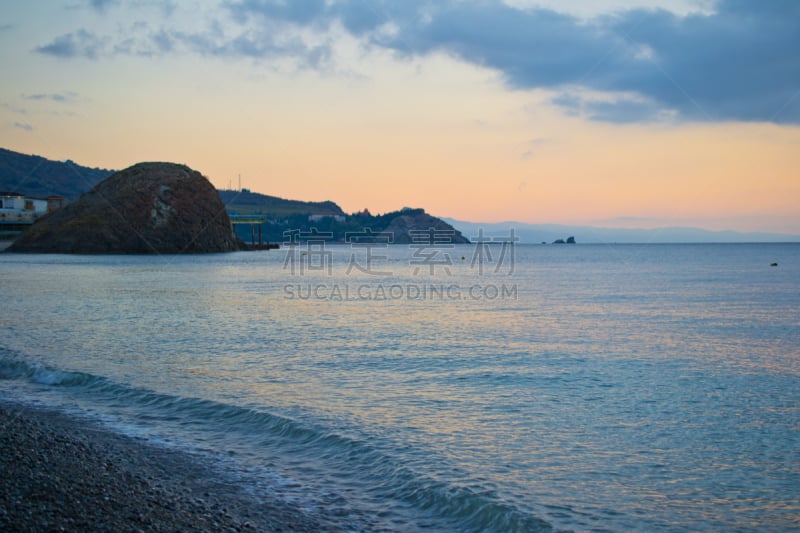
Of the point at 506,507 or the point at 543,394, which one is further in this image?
the point at 543,394

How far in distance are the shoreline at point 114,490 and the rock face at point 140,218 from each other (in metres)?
105

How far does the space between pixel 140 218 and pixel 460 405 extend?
108 m

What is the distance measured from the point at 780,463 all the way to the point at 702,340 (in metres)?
11.8

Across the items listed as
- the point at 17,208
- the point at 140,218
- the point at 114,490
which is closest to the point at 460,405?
the point at 114,490

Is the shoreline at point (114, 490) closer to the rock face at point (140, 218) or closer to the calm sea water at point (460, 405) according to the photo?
the calm sea water at point (460, 405)

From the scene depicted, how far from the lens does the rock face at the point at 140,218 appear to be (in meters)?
104

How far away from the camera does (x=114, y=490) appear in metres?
6.48

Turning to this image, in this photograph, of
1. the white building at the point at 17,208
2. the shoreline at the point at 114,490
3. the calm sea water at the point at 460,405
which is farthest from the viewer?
the white building at the point at 17,208

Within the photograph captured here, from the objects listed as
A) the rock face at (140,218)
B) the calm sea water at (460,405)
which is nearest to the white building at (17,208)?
the rock face at (140,218)

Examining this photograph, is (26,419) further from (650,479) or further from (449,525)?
(650,479)

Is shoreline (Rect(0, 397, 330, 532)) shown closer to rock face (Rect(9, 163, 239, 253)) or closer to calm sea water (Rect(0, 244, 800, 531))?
calm sea water (Rect(0, 244, 800, 531))

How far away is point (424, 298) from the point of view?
3488 cm

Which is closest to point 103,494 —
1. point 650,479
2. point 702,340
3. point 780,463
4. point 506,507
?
point 506,507

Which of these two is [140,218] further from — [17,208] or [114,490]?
[114,490]
